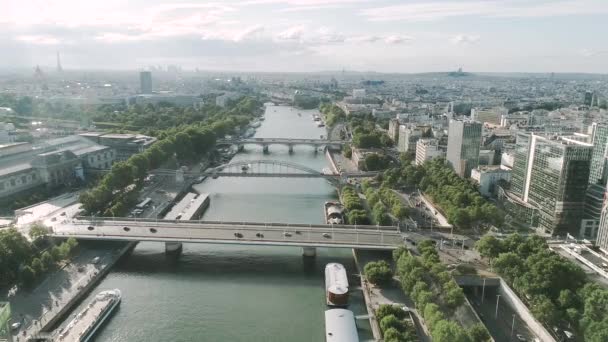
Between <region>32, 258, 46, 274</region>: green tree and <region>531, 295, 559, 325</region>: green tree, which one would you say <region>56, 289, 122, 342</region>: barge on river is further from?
<region>531, 295, 559, 325</region>: green tree

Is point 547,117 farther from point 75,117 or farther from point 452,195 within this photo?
point 75,117

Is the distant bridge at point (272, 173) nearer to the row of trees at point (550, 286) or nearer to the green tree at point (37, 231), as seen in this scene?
the green tree at point (37, 231)

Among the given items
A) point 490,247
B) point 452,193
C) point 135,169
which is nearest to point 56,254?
point 135,169

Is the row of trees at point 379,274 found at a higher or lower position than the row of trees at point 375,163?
lower

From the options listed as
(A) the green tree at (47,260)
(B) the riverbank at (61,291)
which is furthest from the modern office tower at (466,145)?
(A) the green tree at (47,260)

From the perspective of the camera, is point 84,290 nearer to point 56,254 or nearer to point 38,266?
point 38,266
